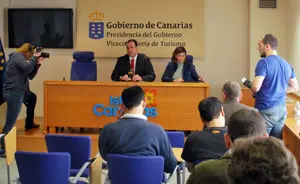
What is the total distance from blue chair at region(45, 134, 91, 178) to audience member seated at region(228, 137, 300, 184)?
246cm

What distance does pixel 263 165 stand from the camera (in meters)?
1.11

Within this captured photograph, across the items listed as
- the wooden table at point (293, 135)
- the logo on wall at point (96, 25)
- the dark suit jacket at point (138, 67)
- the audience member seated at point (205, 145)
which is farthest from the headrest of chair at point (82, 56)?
the audience member seated at point (205, 145)

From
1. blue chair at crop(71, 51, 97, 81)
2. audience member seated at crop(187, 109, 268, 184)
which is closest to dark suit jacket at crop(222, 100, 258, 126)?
audience member seated at crop(187, 109, 268, 184)

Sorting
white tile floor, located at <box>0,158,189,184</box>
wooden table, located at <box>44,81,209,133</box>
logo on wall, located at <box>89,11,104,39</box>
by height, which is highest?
logo on wall, located at <box>89,11,104,39</box>

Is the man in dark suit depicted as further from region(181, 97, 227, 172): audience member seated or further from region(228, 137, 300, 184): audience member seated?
region(228, 137, 300, 184): audience member seated

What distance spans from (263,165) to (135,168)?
1718 mm

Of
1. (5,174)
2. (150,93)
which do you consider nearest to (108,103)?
(150,93)

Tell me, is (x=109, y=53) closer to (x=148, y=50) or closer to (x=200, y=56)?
(x=148, y=50)

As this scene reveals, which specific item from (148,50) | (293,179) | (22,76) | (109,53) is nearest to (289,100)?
(148,50)

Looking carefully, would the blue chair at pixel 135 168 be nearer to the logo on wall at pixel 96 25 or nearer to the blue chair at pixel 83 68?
the blue chair at pixel 83 68

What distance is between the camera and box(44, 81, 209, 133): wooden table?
219 inches

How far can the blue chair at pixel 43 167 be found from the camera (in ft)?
9.48

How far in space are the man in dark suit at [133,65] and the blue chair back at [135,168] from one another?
11.5 feet

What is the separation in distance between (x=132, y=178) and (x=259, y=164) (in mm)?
1773
